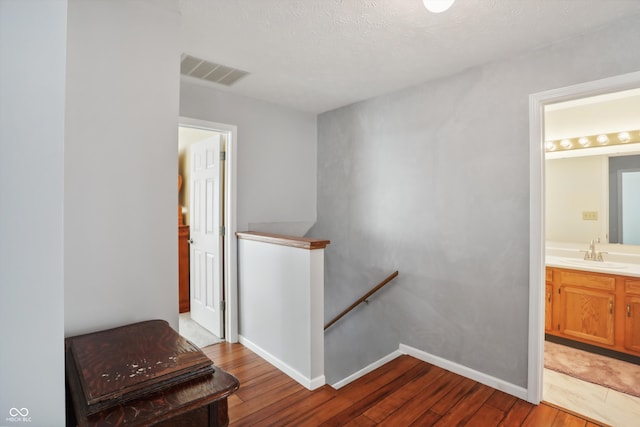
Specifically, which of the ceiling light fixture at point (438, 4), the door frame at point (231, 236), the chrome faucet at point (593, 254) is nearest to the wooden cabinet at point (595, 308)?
the chrome faucet at point (593, 254)

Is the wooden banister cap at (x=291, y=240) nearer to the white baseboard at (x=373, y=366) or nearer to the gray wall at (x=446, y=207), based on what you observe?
the gray wall at (x=446, y=207)

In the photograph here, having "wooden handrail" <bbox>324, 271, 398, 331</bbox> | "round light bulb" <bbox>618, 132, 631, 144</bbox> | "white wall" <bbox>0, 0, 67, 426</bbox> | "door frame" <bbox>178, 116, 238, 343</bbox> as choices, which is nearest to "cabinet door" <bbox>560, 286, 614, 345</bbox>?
"round light bulb" <bbox>618, 132, 631, 144</bbox>

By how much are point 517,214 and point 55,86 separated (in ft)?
8.35

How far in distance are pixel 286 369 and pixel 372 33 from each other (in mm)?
2503

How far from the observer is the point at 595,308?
3062mm

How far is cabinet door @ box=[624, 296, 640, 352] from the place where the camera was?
9.27 ft

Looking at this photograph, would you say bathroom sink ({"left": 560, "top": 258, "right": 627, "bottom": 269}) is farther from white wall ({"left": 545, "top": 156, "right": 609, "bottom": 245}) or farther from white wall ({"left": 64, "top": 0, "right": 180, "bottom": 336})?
white wall ({"left": 64, "top": 0, "right": 180, "bottom": 336})

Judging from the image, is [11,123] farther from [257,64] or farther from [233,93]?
[233,93]

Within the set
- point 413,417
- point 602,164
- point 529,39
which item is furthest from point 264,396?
point 602,164

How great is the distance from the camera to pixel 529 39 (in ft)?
6.76

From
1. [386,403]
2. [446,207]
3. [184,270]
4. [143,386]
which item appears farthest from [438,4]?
[184,270]

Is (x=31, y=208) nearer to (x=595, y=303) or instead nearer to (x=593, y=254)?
(x=595, y=303)

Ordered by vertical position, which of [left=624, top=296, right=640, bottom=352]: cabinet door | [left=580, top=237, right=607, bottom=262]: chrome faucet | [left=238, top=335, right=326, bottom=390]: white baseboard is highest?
[left=580, top=237, right=607, bottom=262]: chrome faucet

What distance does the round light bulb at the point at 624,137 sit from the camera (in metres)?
3.19
